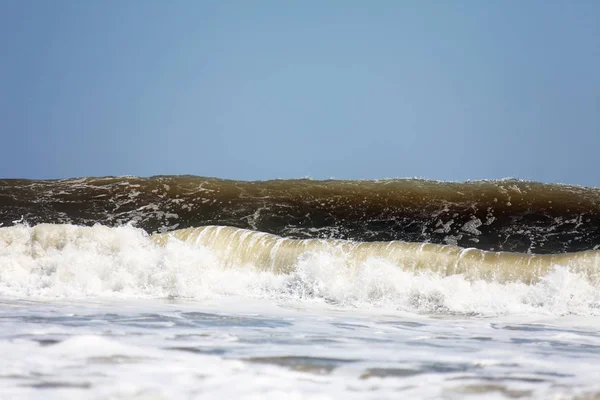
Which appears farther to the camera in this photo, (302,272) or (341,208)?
(341,208)

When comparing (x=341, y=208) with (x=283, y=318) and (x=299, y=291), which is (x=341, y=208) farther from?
(x=283, y=318)

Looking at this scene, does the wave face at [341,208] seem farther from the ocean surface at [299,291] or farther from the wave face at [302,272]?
the wave face at [302,272]

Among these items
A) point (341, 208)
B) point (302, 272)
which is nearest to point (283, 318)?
point (302, 272)

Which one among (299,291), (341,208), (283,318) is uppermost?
(341,208)

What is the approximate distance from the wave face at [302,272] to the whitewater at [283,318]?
2cm

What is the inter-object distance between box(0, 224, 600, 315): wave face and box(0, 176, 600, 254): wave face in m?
2.90

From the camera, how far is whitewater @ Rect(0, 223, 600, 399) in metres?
3.44

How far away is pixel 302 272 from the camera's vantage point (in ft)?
30.4

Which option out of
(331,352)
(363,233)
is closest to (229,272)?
(363,233)

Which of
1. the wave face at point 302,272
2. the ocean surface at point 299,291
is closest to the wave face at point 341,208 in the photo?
the ocean surface at point 299,291

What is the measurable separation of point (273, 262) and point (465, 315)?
3448 mm

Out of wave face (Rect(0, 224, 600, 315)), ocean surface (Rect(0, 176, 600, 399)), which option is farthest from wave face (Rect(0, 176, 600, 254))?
wave face (Rect(0, 224, 600, 315))

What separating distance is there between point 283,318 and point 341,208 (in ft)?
30.9

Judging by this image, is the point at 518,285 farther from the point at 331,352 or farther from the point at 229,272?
the point at 331,352
